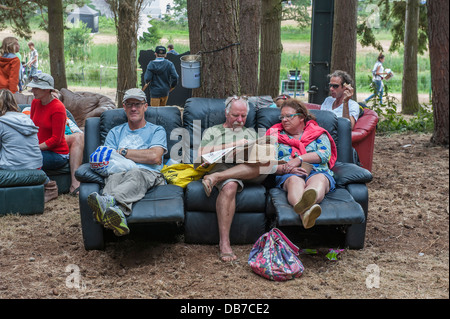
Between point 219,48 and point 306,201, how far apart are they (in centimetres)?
193

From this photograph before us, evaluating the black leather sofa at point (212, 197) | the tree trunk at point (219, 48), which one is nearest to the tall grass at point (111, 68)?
the tree trunk at point (219, 48)

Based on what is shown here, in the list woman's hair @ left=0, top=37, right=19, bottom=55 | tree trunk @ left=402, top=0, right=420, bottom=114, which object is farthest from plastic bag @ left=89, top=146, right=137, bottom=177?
tree trunk @ left=402, top=0, right=420, bottom=114

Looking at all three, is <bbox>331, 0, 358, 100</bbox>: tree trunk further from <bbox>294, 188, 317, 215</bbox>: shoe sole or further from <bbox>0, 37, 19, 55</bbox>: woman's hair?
<bbox>294, 188, 317, 215</bbox>: shoe sole

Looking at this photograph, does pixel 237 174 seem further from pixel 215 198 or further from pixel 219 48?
pixel 219 48

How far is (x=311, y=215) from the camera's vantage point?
3.73 m

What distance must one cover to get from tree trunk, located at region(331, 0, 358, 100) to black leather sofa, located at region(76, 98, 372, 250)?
4.12 meters

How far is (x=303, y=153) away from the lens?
177 inches

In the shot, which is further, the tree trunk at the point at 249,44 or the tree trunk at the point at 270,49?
the tree trunk at the point at 270,49

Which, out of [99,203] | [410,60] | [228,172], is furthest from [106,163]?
[410,60]

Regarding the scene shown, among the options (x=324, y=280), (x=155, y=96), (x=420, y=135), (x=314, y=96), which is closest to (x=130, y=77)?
(x=155, y=96)

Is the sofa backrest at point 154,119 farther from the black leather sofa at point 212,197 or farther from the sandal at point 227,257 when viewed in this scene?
the sandal at point 227,257

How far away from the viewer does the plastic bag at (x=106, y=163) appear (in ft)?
13.9

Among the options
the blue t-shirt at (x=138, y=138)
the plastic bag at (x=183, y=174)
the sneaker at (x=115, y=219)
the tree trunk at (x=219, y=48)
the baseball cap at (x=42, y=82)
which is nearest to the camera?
the sneaker at (x=115, y=219)

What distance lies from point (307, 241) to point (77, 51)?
2237 centimetres
